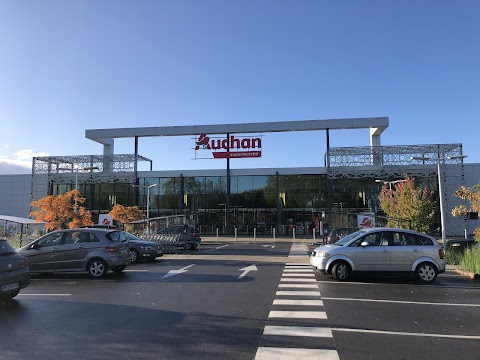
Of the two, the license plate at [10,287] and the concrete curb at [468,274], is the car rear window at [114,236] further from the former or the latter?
the concrete curb at [468,274]

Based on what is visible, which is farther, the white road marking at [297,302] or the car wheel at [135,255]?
the car wheel at [135,255]

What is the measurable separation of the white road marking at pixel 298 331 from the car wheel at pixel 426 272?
6.67 m

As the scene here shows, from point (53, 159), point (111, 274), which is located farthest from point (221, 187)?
point (111, 274)

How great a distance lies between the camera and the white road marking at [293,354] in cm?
536

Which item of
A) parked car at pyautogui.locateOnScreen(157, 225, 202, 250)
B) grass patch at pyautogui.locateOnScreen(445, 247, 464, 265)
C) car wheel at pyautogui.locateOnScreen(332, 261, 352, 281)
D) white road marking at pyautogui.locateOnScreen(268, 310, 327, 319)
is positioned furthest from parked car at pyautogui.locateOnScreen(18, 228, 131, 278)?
grass patch at pyautogui.locateOnScreen(445, 247, 464, 265)

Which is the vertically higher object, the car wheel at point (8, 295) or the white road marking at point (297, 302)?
the car wheel at point (8, 295)

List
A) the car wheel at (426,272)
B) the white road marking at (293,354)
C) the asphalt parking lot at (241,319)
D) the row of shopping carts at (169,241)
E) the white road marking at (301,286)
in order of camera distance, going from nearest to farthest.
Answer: the white road marking at (293,354) → the asphalt parking lot at (241,319) → the white road marking at (301,286) → the car wheel at (426,272) → the row of shopping carts at (169,241)

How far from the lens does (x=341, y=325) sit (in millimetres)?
7039

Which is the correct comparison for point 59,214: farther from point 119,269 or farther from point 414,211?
point 414,211

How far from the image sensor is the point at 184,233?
78.8ft

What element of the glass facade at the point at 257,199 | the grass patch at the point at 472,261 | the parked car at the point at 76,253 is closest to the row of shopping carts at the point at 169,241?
the parked car at the point at 76,253

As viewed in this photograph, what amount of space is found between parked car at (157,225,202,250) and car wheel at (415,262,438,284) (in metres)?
14.4

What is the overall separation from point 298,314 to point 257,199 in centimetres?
3677

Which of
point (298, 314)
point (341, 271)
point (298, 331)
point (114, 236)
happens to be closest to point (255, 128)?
point (114, 236)
